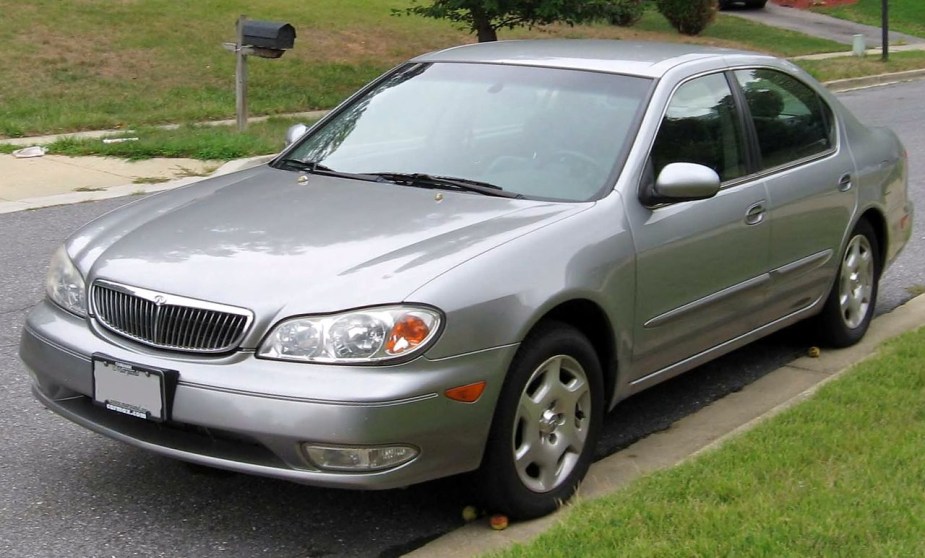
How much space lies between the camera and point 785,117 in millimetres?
5859

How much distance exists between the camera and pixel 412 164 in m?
5.06

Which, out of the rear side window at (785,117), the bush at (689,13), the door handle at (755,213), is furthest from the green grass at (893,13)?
the door handle at (755,213)

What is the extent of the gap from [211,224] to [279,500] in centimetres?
101

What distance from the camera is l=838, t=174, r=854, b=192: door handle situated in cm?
597

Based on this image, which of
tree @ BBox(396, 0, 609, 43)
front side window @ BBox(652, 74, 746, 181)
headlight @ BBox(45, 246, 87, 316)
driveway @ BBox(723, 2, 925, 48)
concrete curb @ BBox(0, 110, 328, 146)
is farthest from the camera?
driveway @ BBox(723, 2, 925, 48)

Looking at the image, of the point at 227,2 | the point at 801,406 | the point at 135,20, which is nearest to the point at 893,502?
the point at 801,406

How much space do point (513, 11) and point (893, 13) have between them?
22924 millimetres

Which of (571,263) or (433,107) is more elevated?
(433,107)

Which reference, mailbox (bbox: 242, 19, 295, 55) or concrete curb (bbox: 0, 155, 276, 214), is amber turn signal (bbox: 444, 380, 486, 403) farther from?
mailbox (bbox: 242, 19, 295, 55)

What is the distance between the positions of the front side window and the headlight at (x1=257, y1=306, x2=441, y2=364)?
1512 millimetres

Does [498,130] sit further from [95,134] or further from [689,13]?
[689,13]

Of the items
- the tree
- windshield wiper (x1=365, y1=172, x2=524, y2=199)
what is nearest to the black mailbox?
the tree

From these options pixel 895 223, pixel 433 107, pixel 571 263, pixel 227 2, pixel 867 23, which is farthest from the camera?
pixel 867 23

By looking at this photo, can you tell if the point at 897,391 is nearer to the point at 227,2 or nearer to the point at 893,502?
the point at 893,502
